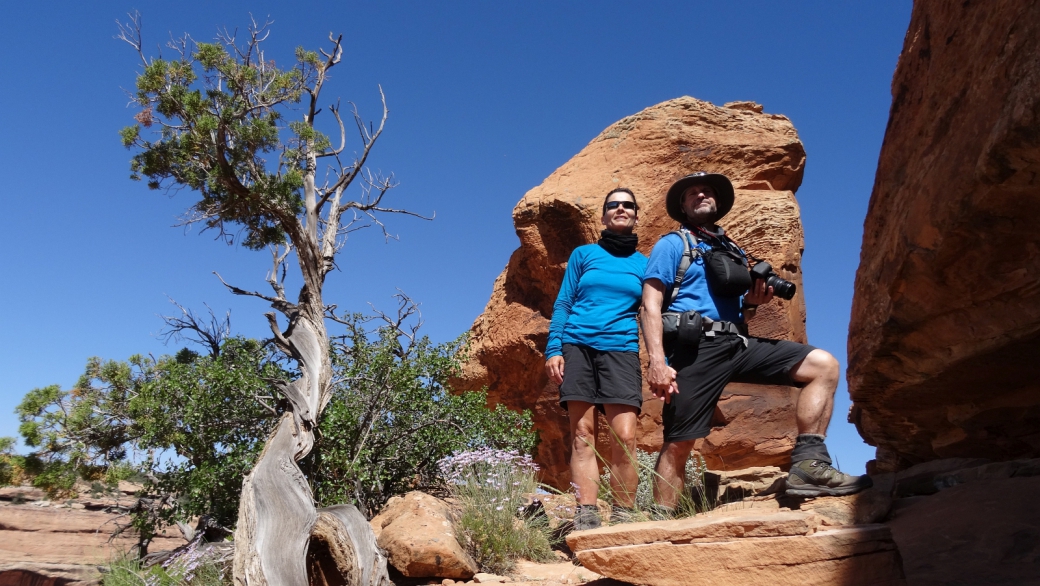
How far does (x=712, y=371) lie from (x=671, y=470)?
507 millimetres

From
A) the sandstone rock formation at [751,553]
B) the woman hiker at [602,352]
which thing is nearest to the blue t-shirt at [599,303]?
the woman hiker at [602,352]

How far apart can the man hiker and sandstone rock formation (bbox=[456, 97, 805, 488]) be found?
2943 millimetres

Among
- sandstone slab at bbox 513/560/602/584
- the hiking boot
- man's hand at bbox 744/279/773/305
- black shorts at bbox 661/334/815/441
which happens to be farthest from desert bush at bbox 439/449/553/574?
man's hand at bbox 744/279/773/305

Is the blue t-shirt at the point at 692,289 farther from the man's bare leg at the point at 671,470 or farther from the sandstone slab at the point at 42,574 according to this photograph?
the sandstone slab at the point at 42,574

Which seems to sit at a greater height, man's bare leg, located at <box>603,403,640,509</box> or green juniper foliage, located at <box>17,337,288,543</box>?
green juniper foliage, located at <box>17,337,288,543</box>

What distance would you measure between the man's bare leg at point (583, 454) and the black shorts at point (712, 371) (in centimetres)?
57

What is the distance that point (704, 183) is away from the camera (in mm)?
4125

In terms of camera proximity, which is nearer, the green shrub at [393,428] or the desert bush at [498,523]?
the desert bush at [498,523]

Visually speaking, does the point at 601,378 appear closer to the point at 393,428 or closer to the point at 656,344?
the point at 656,344

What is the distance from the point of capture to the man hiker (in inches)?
136

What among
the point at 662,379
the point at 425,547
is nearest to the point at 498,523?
the point at 425,547

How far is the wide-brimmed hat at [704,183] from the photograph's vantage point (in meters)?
4.11

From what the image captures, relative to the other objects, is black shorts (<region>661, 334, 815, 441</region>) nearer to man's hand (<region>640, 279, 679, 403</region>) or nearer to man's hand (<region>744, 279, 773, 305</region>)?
man's hand (<region>640, 279, 679, 403</region>)

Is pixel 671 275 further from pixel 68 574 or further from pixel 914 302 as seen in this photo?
pixel 68 574
